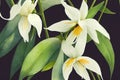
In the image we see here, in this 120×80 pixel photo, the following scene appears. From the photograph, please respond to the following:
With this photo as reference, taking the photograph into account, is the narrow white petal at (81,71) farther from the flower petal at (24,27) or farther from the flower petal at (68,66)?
the flower petal at (24,27)

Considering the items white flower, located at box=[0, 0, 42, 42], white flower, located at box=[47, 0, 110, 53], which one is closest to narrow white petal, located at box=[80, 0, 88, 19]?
white flower, located at box=[47, 0, 110, 53]

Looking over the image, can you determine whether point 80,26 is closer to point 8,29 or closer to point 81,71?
point 81,71

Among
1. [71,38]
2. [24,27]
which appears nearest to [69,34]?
[71,38]

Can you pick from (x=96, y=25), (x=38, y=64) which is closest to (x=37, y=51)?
(x=38, y=64)

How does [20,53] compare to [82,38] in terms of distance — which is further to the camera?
[20,53]

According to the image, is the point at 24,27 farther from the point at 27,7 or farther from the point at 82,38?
the point at 82,38

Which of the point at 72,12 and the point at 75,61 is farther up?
the point at 72,12

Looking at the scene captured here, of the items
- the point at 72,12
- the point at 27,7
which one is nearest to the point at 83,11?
the point at 72,12
